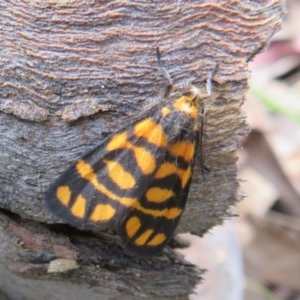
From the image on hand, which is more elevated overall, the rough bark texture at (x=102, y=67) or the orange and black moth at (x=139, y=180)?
the rough bark texture at (x=102, y=67)

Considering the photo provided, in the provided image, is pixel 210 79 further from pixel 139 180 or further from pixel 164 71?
pixel 139 180

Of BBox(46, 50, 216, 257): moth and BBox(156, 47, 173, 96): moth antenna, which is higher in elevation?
BBox(156, 47, 173, 96): moth antenna

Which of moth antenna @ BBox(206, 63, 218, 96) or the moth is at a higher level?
moth antenna @ BBox(206, 63, 218, 96)

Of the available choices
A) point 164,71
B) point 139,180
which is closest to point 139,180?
point 139,180

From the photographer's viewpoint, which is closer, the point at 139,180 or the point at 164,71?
the point at 164,71

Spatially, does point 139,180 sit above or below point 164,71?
below

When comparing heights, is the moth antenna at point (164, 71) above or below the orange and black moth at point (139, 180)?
above

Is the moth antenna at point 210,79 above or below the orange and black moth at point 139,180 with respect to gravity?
above

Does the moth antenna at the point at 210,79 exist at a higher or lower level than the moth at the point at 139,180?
higher

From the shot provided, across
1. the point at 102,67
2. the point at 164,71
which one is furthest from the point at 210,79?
the point at 102,67

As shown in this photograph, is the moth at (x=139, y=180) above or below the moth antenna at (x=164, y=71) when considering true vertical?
below
